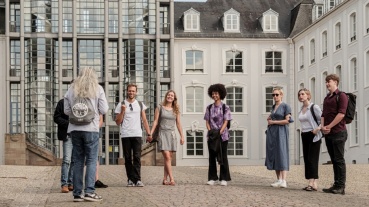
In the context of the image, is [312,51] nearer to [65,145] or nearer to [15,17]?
[15,17]

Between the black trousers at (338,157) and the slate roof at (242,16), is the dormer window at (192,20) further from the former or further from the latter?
the black trousers at (338,157)

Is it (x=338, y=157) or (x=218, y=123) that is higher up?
(x=218, y=123)

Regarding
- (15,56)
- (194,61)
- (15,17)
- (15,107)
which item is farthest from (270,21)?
(15,107)

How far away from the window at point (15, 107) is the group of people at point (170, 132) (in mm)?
41009

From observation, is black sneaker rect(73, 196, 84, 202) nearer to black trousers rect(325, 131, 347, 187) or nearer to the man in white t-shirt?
the man in white t-shirt

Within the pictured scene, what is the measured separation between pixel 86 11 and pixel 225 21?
9.56m

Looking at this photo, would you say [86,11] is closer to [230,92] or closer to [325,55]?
[230,92]

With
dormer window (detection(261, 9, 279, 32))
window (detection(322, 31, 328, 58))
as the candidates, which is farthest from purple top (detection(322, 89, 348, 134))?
dormer window (detection(261, 9, 279, 32))

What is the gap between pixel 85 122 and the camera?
14.6 metres

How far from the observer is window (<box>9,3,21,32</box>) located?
198 ft

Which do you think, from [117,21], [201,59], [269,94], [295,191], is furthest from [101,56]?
[295,191]

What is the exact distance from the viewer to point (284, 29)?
65.2 m

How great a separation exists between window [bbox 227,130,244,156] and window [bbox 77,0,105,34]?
1092 cm

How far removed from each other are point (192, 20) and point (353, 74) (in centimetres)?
1647
